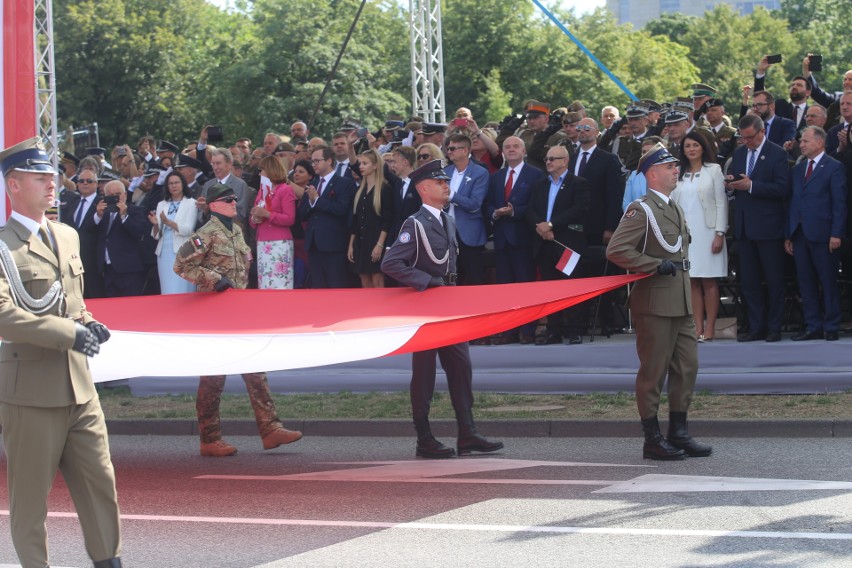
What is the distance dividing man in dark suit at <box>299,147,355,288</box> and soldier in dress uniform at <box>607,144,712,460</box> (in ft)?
15.9

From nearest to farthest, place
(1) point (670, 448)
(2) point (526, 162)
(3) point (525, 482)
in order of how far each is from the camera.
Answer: (3) point (525, 482) → (1) point (670, 448) → (2) point (526, 162)

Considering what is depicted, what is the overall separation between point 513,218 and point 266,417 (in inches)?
154

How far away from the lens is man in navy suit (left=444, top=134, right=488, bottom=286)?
1268 centimetres

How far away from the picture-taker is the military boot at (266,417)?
9.84 metres

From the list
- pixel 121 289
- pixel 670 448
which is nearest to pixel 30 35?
pixel 121 289

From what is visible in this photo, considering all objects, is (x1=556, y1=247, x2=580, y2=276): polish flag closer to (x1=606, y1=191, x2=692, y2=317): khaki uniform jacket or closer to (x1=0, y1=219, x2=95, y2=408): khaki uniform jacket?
(x1=606, y1=191, x2=692, y2=317): khaki uniform jacket

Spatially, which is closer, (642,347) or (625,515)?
(625,515)

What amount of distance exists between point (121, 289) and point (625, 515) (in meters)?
Answer: 8.49

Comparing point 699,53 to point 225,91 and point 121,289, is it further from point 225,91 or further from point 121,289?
point 121,289

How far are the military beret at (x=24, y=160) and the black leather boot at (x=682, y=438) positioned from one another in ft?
16.3

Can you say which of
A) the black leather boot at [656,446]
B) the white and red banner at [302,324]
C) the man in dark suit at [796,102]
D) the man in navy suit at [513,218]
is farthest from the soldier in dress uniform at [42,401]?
the man in dark suit at [796,102]

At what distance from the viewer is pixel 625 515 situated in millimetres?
7223

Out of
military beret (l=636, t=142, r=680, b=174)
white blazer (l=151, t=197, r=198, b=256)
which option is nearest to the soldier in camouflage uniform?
military beret (l=636, t=142, r=680, b=174)

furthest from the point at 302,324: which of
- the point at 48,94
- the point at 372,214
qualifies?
the point at 48,94
